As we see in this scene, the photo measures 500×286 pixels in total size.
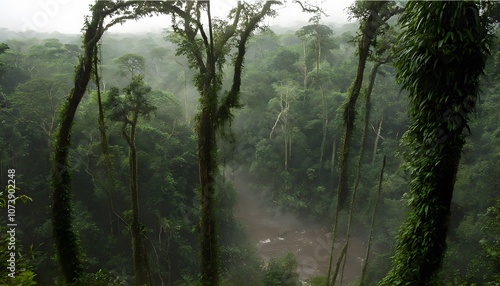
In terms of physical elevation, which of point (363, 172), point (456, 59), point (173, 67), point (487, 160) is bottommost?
point (363, 172)

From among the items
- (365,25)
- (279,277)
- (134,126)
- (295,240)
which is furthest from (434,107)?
(295,240)

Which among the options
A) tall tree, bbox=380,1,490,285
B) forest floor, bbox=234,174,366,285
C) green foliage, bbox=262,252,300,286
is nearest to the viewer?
tall tree, bbox=380,1,490,285

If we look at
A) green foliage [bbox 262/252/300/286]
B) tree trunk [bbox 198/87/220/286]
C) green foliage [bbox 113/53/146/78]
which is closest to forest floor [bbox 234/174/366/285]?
green foliage [bbox 262/252/300/286]

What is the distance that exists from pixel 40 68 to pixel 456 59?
24947 mm

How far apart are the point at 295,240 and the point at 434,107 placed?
16807 mm

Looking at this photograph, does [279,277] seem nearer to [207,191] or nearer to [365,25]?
[207,191]

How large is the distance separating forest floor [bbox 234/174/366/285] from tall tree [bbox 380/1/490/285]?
41.3 feet

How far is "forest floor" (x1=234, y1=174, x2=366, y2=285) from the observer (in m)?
17.0

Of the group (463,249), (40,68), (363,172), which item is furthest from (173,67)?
(463,249)

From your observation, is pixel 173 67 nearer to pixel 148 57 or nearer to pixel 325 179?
pixel 148 57

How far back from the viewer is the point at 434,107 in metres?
4.38

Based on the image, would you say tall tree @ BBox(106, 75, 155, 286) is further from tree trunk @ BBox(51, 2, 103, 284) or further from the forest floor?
the forest floor

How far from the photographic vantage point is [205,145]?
7.35 meters

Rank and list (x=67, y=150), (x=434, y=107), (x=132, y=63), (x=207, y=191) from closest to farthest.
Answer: (x=434, y=107)
(x=67, y=150)
(x=207, y=191)
(x=132, y=63)
